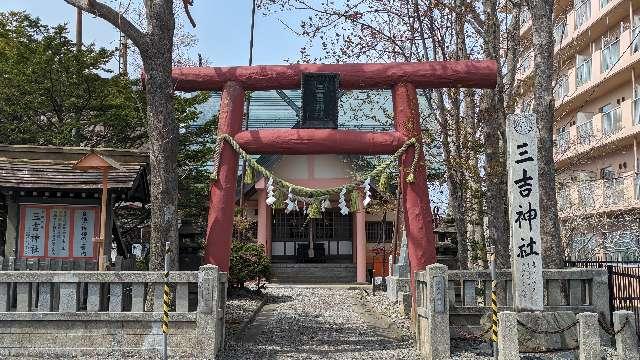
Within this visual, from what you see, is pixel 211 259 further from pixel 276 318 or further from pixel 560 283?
pixel 560 283

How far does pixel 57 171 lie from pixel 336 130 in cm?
568

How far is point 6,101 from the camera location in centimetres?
1773

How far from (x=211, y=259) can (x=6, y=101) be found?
10323 millimetres

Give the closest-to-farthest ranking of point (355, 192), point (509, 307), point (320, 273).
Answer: point (509, 307) → point (355, 192) → point (320, 273)

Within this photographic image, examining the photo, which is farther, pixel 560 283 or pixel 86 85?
pixel 86 85

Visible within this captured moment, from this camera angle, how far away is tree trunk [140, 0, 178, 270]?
11.0 metres

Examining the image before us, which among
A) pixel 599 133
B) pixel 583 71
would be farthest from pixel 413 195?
pixel 583 71

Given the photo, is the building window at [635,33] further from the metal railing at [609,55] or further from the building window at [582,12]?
the building window at [582,12]

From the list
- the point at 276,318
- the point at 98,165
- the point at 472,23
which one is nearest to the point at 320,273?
the point at 276,318

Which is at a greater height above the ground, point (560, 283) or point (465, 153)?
point (465, 153)

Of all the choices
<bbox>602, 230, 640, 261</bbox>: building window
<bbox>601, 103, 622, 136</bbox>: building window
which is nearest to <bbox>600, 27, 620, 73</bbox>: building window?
<bbox>601, 103, 622, 136</bbox>: building window

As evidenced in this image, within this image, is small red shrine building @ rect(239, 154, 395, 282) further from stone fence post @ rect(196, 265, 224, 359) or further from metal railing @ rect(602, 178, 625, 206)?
stone fence post @ rect(196, 265, 224, 359)

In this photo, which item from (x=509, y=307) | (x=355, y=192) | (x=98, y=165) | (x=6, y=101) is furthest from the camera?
(x=6, y=101)

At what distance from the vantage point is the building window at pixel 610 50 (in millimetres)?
24344
